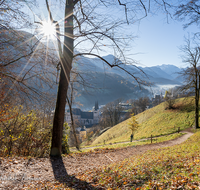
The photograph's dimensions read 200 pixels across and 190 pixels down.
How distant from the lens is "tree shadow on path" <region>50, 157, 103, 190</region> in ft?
12.2

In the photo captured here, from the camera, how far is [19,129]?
24.8ft

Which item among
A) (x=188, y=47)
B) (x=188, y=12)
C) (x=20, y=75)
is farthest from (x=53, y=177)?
(x=188, y=47)

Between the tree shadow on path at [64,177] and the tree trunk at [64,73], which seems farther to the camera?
the tree trunk at [64,73]

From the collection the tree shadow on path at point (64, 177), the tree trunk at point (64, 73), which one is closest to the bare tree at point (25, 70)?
the tree trunk at point (64, 73)

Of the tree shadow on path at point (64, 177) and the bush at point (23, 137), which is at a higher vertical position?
the bush at point (23, 137)

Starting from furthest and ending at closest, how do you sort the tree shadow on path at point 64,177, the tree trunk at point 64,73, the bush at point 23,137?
the bush at point 23,137
the tree trunk at point 64,73
the tree shadow on path at point 64,177

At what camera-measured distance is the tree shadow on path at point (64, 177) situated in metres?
3.73

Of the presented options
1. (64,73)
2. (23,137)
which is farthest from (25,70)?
(23,137)

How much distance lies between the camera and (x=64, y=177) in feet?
15.2

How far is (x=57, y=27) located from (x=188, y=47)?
16.7 meters

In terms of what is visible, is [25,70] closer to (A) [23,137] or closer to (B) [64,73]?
(B) [64,73]

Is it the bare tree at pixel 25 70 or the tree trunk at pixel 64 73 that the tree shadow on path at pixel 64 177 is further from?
the bare tree at pixel 25 70

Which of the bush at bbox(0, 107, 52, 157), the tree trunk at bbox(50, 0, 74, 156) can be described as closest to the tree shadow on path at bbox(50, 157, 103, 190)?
the tree trunk at bbox(50, 0, 74, 156)

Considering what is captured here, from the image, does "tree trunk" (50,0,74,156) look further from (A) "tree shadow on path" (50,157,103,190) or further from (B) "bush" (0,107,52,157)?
(B) "bush" (0,107,52,157)
